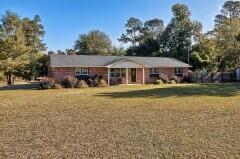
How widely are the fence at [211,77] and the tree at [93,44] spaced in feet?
125

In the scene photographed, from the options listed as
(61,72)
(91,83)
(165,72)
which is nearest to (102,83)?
(91,83)

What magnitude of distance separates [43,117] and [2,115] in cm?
192

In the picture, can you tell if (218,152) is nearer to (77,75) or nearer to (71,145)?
(71,145)

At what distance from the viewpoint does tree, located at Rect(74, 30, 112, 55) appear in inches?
2918

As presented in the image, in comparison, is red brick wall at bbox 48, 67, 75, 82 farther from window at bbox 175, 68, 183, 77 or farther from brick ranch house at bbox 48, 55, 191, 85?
window at bbox 175, 68, 183, 77

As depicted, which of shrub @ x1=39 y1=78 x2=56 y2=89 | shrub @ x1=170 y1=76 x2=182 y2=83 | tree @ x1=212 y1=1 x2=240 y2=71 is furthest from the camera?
tree @ x1=212 y1=1 x2=240 y2=71

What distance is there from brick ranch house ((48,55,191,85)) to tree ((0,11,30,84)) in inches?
252

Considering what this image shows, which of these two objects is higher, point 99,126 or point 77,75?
point 77,75

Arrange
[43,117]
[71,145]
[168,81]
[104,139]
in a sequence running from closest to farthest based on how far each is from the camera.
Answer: [71,145], [104,139], [43,117], [168,81]

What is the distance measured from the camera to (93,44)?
75.9 metres

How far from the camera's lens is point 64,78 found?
3089cm

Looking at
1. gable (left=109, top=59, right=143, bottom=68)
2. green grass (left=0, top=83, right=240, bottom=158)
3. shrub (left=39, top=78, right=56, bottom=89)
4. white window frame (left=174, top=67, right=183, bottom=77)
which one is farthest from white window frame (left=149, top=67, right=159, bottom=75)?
green grass (left=0, top=83, right=240, bottom=158)

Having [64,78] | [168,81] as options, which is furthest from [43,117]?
[168,81]

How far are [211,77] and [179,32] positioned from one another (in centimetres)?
2272
